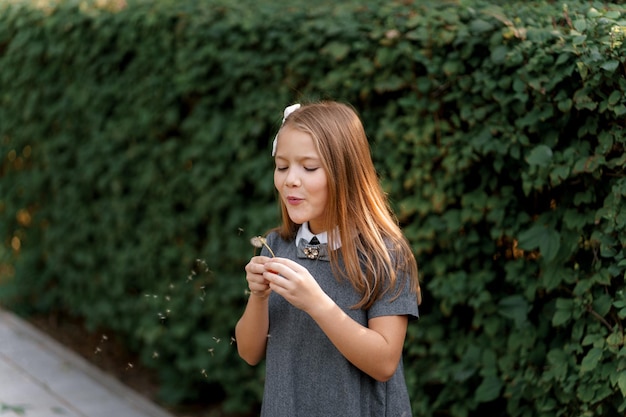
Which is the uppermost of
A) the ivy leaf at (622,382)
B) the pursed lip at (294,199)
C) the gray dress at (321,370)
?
the pursed lip at (294,199)

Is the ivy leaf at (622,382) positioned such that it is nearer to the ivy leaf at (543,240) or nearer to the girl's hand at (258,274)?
the ivy leaf at (543,240)

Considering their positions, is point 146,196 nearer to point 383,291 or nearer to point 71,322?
point 71,322

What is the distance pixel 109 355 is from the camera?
5.58 metres

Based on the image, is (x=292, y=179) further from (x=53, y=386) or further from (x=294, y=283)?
(x=53, y=386)

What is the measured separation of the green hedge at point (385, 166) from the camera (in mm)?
2930

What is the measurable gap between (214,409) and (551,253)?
2482 mm

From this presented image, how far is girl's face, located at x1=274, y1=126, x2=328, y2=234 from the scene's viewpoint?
2348 mm

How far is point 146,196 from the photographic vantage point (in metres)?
5.00

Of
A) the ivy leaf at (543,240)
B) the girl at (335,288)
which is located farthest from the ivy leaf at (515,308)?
the girl at (335,288)

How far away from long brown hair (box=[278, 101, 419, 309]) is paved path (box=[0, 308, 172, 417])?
8.94 ft

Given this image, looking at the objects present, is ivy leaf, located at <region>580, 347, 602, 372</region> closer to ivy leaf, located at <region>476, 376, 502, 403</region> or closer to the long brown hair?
ivy leaf, located at <region>476, 376, 502, 403</region>

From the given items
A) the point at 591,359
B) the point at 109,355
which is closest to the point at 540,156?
the point at 591,359

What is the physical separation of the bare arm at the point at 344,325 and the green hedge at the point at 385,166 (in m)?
0.82

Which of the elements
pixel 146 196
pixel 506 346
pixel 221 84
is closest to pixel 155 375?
pixel 146 196
